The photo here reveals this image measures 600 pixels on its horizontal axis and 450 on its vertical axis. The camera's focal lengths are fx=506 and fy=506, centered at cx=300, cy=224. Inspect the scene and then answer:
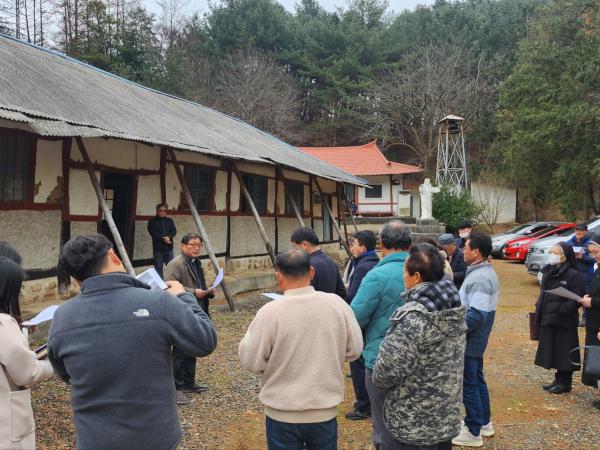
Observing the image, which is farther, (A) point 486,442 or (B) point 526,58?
(B) point 526,58

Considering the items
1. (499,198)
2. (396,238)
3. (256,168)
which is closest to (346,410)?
(396,238)

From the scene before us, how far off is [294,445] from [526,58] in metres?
26.4

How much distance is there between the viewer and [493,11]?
37906mm

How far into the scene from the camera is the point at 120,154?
8734 mm

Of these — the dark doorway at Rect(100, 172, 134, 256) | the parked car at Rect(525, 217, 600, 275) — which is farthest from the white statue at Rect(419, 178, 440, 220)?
the dark doorway at Rect(100, 172, 134, 256)

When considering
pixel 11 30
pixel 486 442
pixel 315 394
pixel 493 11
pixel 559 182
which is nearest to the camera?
pixel 315 394

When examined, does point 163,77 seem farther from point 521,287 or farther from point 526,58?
point 521,287

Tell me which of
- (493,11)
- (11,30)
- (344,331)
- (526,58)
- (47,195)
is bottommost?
(344,331)

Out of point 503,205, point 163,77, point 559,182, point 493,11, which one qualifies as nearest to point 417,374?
point 559,182

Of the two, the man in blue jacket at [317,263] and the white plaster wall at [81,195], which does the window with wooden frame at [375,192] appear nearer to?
the white plaster wall at [81,195]

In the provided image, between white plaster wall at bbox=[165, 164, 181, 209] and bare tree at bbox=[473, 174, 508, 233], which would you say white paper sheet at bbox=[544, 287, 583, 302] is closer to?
white plaster wall at bbox=[165, 164, 181, 209]

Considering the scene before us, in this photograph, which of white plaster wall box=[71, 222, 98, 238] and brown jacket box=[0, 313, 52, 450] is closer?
brown jacket box=[0, 313, 52, 450]

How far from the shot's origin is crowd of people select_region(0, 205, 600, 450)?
203cm

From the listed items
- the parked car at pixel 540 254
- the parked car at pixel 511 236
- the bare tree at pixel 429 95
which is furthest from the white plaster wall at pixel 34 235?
the bare tree at pixel 429 95
